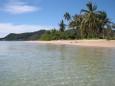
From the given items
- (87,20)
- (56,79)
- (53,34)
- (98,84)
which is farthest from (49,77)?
(53,34)

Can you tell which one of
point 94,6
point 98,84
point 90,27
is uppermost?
point 94,6

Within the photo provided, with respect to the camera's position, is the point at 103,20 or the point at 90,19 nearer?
the point at 90,19

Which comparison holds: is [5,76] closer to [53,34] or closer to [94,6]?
[94,6]

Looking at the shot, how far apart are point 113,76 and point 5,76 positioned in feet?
11.4

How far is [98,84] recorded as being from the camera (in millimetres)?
6359

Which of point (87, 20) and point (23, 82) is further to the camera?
point (87, 20)

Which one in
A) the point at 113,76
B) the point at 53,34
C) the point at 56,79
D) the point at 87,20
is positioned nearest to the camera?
the point at 56,79

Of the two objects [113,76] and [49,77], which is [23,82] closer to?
[49,77]

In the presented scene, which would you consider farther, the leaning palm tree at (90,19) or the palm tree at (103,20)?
the palm tree at (103,20)

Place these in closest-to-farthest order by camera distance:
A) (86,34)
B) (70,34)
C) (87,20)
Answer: (87,20)
(86,34)
(70,34)

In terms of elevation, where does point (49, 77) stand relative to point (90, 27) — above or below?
below

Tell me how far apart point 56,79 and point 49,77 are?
0.36 m

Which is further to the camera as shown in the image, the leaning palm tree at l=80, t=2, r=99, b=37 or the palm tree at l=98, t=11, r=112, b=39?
the palm tree at l=98, t=11, r=112, b=39

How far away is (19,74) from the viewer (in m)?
7.73
